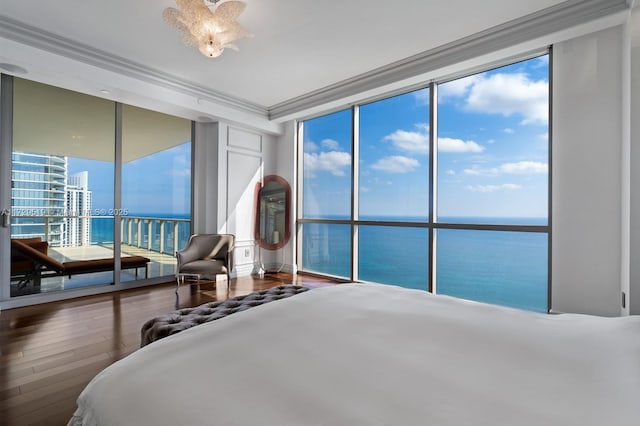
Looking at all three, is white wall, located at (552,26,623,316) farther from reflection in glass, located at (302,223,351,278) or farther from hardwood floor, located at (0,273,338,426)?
hardwood floor, located at (0,273,338,426)

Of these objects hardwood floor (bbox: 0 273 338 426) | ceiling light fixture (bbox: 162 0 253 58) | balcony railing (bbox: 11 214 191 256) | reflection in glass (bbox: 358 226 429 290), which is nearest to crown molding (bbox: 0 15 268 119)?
ceiling light fixture (bbox: 162 0 253 58)

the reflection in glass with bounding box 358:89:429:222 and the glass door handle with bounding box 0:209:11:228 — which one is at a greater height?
the reflection in glass with bounding box 358:89:429:222

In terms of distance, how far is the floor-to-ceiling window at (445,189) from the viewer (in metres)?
3.27

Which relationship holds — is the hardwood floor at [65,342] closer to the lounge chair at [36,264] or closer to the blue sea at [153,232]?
the lounge chair at [36,264]

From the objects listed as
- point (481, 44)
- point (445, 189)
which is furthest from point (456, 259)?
point (481, 44)

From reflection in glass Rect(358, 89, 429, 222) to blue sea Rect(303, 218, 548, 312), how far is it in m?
0.30

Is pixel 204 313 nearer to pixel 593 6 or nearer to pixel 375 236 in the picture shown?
pixel 375 236

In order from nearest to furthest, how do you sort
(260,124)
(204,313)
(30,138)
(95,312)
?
1. (204,313)
2. (95,312)
3. (30,138)
4. (260,124)

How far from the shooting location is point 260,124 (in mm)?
5172

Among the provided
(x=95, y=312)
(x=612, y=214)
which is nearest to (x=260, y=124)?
(x=95, y=312)

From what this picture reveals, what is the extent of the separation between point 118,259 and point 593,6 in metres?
5.70

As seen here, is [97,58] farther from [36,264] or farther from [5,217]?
[36,264]

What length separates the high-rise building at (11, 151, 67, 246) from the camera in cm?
344

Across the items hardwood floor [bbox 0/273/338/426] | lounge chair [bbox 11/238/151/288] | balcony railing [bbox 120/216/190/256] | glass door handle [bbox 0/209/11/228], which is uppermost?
glass door handle [bbox 0/209/11/228]
